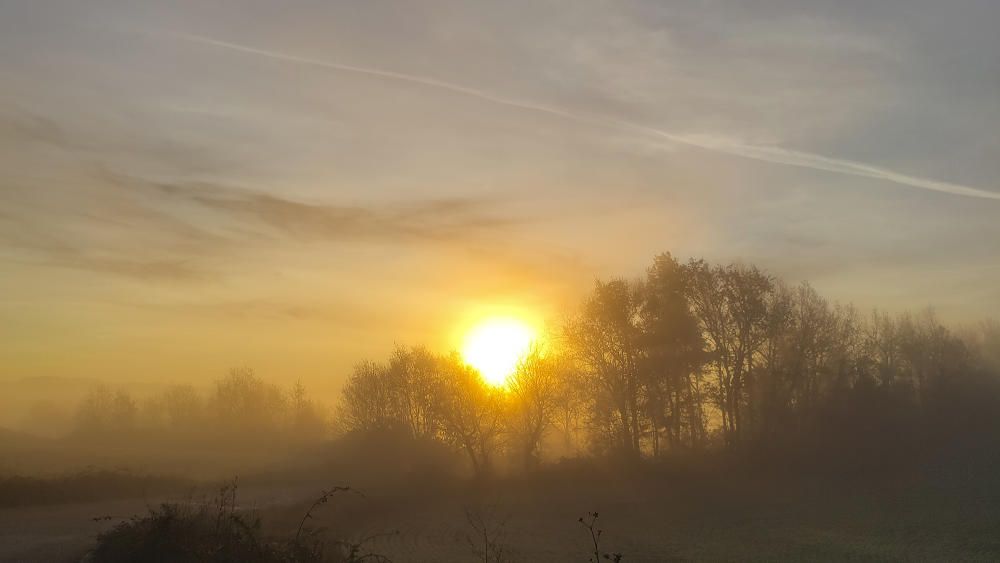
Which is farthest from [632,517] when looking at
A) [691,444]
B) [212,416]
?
[212,416]

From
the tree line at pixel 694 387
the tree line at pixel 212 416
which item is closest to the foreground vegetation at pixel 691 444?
the tree line at pixel 694 387

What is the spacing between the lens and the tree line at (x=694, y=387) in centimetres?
4728

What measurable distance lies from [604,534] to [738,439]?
2033 cm

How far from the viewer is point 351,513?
38031mm

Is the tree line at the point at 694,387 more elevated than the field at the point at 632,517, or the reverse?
the tree line at the point at 694,387

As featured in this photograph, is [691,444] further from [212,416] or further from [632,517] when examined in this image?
[212,416]

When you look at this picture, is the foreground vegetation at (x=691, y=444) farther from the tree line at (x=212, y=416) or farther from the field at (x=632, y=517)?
the tree line at (x=212, y=416)

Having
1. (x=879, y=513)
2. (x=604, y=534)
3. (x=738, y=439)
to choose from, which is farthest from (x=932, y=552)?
(x=738, y=439)

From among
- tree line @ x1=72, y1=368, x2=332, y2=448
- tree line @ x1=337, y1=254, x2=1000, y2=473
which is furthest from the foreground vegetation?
tree line @ x1=72, y1=368, x2=332, y2=448

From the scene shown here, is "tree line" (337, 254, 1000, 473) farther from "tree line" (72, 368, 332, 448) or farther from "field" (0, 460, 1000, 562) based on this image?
"tree line" (72, 368, 332, 448)

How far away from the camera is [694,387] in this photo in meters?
48.3

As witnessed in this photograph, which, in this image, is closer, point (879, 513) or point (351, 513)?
point (879, 513)

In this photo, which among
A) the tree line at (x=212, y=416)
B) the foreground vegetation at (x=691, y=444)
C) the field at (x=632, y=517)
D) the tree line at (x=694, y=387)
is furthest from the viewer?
the tree line at (x=212, y=416)

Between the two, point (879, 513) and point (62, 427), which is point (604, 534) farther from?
point (62, 427)
